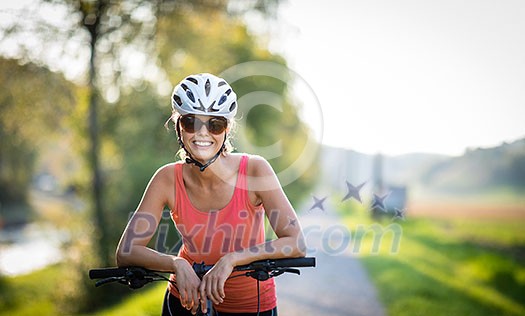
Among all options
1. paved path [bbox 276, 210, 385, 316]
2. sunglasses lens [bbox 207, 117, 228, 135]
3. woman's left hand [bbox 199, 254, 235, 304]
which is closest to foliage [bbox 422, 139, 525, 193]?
paved path [bbox 276, 210, 385, 316]

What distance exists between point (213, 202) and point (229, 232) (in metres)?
0.17

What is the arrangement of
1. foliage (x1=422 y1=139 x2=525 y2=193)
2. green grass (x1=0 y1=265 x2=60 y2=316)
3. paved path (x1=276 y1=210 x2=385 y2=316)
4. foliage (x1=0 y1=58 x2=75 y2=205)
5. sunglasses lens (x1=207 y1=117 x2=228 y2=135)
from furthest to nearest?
green grass (x1=0 y1=265 x2=60 y2=316) < foliage (x1=0 y1=58 x2=75 y2=205) < foliage (x1=422 y1=139 x2=525 y2=193) < paved path (x1=276 y1=210 x2=385 y2=316) < sunglasses lens (x1=207 y1=117 x2=228 y2=135)

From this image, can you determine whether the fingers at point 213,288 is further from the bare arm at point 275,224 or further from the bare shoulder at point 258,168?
the bare shoulder at point 258,168

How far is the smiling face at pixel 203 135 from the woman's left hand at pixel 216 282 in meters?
0.57

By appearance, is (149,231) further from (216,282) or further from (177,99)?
(177,99)

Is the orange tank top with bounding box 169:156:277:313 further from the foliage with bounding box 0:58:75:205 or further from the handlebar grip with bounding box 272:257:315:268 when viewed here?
the foliage with bounding box 0:58:75:205

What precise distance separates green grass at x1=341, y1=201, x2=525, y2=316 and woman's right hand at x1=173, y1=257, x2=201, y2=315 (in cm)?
529

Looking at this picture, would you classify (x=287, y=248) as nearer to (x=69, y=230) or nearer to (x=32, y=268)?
(x=69, y=230)

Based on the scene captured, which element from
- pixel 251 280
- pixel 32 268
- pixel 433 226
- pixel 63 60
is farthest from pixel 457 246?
pixel 32 268

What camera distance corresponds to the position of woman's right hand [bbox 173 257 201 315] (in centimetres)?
228

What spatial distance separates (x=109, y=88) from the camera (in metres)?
13.4

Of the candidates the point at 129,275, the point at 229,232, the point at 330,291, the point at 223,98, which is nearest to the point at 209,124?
the point at 223,98

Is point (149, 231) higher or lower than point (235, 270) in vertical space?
higher

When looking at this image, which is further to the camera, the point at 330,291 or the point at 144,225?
the point at 330,291
